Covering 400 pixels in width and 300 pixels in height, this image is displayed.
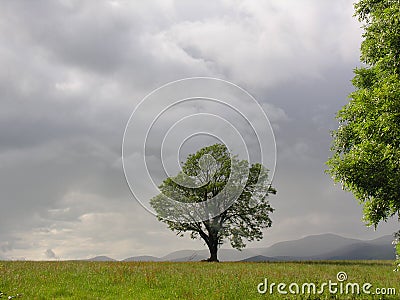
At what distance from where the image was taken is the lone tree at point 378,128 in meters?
18.4

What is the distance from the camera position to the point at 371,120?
19500 mm

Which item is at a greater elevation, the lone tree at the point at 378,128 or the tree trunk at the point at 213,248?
the lone tree at the point at 378,128

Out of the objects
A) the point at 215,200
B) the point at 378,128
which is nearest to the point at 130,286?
the point at 378,128

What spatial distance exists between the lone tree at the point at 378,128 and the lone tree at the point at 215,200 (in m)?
21.2

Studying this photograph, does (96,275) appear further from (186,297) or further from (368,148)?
(368,148)

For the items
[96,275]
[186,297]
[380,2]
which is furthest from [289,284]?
[380,2]

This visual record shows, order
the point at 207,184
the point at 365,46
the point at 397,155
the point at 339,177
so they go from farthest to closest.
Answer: the point at 207,184 → the point at 365,46 → the point at 339,177 → the point at 397,155

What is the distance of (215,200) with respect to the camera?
4338cm

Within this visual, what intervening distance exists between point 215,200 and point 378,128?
2652cm

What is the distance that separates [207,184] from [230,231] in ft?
20.7

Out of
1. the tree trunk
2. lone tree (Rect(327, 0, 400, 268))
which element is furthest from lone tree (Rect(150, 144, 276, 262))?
lone tree (Rect(327, 0, 400, 268))

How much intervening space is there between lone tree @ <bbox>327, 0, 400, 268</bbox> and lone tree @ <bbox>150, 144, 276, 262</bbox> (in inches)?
834

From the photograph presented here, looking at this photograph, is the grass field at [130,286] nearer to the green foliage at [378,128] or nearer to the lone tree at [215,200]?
the green foliage at [378,128]

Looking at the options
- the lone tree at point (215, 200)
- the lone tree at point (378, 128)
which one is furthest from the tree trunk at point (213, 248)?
the lone tree at point (378, 128)
